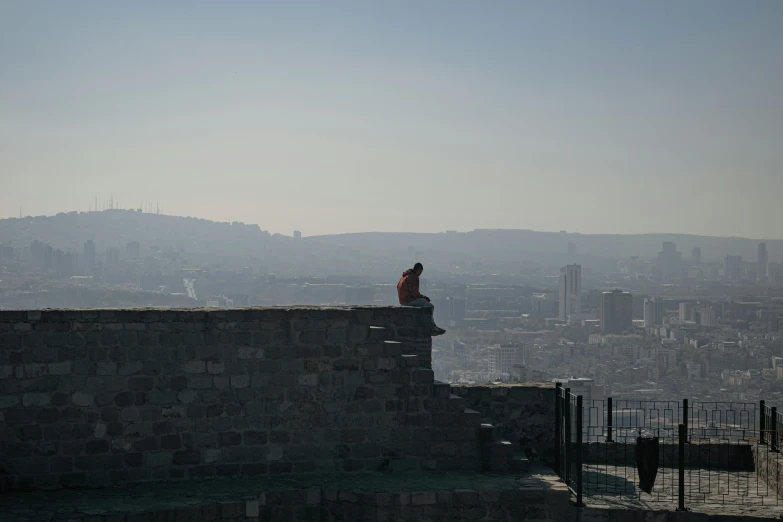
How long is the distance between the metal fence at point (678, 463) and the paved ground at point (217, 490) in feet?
2.69

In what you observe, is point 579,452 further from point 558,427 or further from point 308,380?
point 308,380

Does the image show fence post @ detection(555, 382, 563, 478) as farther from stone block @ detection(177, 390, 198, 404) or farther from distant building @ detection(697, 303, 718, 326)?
distant building @ detection(697, 303, 718, 326)

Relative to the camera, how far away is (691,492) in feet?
43.2

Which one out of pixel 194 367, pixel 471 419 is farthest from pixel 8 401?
pixel 471 419

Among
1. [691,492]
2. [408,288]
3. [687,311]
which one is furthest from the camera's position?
[687,311]

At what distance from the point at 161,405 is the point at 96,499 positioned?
4.84 ft

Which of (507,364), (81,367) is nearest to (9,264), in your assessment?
(507,364)

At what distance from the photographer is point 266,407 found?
39.8ft

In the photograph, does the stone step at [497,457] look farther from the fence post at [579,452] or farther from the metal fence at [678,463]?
the fence post at [579,452]

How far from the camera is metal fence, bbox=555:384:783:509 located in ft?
40.8

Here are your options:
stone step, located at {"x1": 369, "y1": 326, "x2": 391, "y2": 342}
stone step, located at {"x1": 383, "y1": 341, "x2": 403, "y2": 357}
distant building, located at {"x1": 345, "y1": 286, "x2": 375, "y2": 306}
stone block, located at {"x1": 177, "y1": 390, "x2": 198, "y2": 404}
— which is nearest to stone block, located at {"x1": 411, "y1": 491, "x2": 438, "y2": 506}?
stone step, located at {"x1": 383, "y1": 341, "x2": 403, "y2": 357}

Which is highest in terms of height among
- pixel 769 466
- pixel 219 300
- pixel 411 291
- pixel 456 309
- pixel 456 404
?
pixel 411 291

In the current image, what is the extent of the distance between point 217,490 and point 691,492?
6.83 meters

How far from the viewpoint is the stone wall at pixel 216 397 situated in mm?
11266
